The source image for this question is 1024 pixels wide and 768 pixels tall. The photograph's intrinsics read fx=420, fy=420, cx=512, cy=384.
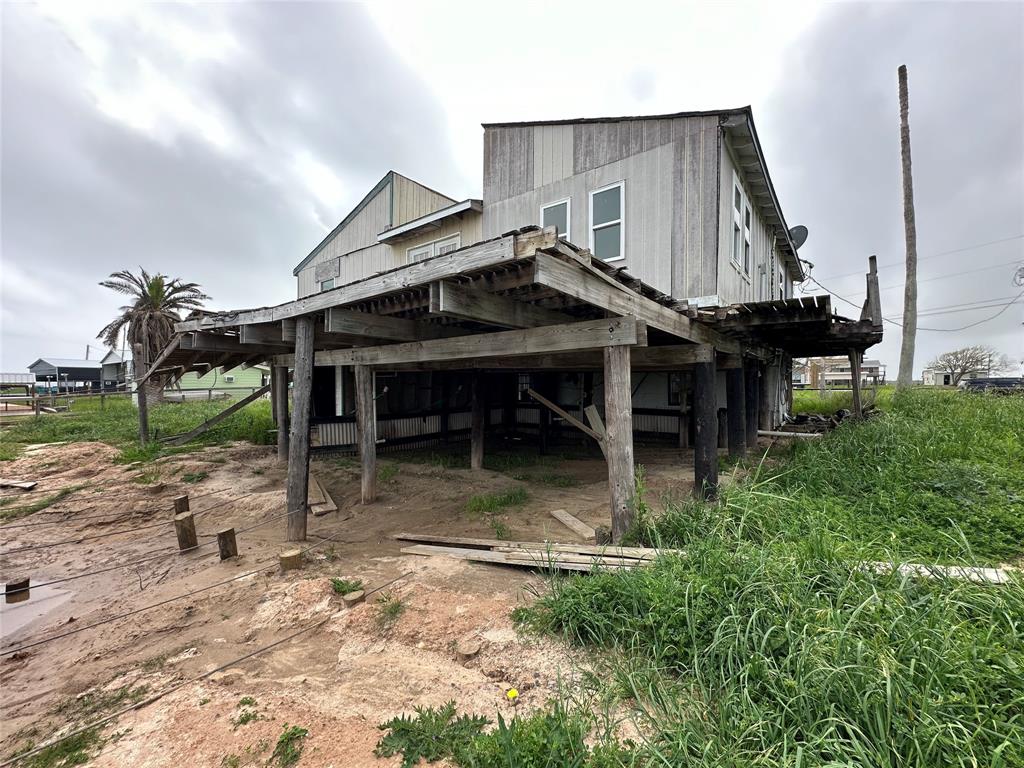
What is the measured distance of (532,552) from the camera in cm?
455

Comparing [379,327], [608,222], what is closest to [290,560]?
[379,327]

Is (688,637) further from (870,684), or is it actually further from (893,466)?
(893,466)

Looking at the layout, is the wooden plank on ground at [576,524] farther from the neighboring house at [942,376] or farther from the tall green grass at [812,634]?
the neighboring house at [942,376]

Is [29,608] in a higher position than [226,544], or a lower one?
lower

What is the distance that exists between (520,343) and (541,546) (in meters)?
2.36

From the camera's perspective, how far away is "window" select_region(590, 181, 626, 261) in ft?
26.6

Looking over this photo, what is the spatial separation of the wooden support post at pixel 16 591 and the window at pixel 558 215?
9628 millimetres

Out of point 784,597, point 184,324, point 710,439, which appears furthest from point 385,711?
point 184,324

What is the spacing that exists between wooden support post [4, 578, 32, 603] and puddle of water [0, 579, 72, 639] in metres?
0.04

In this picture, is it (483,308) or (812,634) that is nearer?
(812,634)

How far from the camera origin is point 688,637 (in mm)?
2633

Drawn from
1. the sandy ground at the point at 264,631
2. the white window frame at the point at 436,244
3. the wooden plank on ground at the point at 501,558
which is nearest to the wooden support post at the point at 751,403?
the sandy ground at the point at 264,631

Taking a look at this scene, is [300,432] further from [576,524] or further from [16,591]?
[576,524]

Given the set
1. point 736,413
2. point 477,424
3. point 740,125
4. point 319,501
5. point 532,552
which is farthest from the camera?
point 477,424
